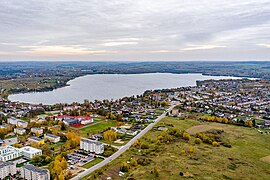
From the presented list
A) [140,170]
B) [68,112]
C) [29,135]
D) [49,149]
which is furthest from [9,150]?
[68,112]

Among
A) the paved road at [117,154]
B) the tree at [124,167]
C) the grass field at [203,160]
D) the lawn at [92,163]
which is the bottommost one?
the lawn at [92,163]

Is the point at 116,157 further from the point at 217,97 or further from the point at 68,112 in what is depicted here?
the point at 217,97

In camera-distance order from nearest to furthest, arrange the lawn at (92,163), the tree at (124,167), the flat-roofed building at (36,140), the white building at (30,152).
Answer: the tree at (124,167)
the lawn at (92,163)
the white building at (30,152)
the flat-roofed building at (36,140)

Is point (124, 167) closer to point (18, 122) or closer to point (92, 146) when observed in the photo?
point (92, 146)

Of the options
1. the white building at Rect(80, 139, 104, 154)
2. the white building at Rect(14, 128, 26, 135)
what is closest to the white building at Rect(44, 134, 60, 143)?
the white building at Rect(80, 139, 104, 154)

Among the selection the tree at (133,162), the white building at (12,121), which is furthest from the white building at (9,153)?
the white building at (12,121)

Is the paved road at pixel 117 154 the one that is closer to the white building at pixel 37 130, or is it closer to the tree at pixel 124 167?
the tree at pixel 124 167

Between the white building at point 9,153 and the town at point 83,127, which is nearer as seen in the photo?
the town at point 83,127
